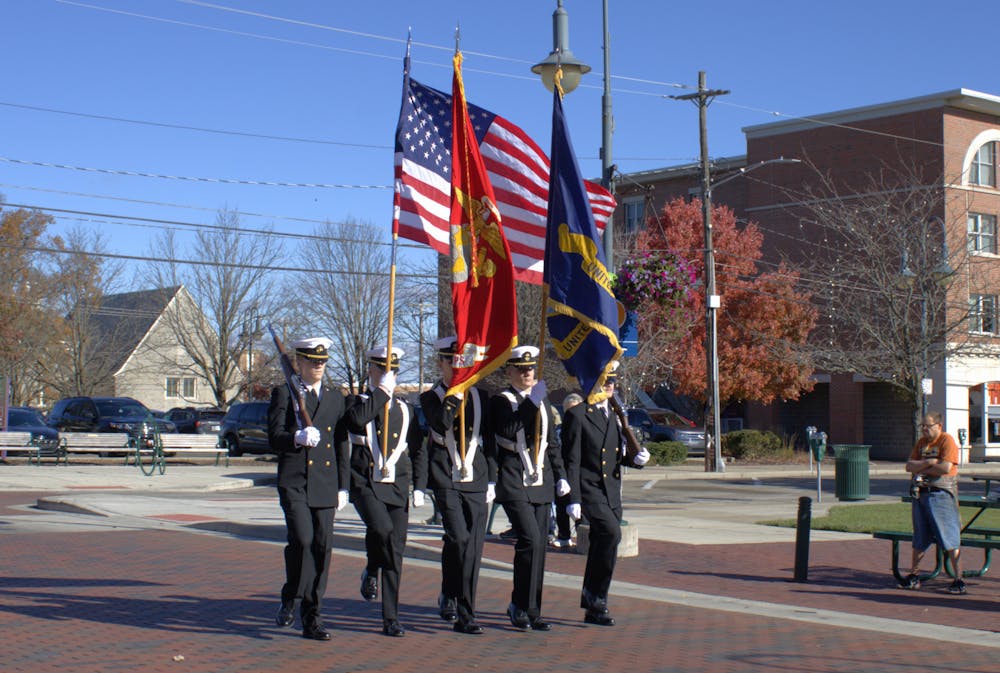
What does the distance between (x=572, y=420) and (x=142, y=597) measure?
386cm

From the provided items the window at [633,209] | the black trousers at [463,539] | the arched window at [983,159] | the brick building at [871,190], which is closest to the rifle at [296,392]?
the black trousers at [463,539]

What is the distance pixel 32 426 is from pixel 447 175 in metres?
26.8

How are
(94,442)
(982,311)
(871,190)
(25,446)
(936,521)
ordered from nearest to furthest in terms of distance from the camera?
(936,521) < (25,446) < (94,442) < (982,311) < (871,190)

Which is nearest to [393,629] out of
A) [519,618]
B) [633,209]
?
[519,618]

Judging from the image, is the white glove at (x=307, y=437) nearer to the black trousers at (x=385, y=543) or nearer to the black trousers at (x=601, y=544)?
the black trousers at (x=385, y=543)

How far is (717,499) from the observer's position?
2355 cm

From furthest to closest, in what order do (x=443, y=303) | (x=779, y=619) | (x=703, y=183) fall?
1. (x=443, y=303)
2. (x=703, y=183)
3. (x=779, y=619)

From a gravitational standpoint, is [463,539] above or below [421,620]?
above

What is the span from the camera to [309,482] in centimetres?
819

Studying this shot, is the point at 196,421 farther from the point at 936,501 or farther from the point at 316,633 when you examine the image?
the point at 316,633

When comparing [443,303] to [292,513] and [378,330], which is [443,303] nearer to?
[378,330]

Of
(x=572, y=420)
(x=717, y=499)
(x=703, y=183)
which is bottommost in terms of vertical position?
(x=717, y=499)

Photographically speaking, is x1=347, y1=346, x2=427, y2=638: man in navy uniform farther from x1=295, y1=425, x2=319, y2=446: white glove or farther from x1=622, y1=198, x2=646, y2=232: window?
x1=622, y1=198, x2=646, y2=232: window

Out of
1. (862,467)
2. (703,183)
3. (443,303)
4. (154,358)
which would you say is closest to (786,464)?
(703,183)
